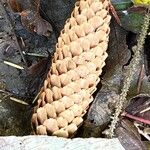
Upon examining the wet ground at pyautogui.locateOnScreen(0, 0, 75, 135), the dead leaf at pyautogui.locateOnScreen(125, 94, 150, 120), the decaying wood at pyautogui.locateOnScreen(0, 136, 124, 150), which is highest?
the wet ground at pyautogui.locateOnScreen(0, 0, 75, 135)

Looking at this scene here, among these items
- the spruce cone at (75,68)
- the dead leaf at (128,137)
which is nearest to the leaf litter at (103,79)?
the dead leaf at (128,137)

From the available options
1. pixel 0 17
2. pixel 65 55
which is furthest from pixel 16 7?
pixel 65 55

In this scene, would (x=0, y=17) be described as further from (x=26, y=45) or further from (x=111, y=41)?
(x=111, y=41)

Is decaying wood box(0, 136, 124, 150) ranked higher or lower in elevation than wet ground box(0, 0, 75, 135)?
lower

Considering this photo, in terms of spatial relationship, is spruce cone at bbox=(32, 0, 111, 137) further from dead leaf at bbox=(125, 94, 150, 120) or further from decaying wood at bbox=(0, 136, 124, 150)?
dead leaf at bbox=(125, 94, 150, 120)

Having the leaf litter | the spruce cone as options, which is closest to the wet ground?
the leaf litter

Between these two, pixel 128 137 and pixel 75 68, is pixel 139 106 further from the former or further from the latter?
pixel 75 68
